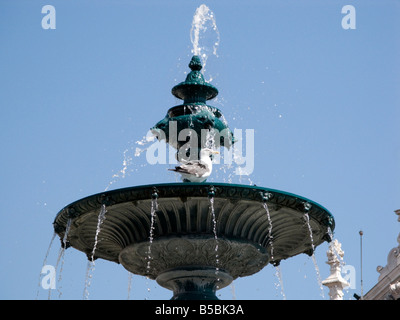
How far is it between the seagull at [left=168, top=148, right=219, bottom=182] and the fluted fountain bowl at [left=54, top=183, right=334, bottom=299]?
1.11 m

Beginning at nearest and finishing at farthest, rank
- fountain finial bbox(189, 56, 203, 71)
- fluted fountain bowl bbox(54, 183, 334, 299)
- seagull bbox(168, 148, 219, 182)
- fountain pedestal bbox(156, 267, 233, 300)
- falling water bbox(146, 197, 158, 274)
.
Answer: fluted fountain bowl bbox(54, 183, 334, 299) < falling water bbox(146, 197, 158, 274) < fountain pedestal bbox(156, 267, 233, 300) < seagull bbox(168, 148, 219, 182) < fountain finial bbox(189, 56, 203, 71)

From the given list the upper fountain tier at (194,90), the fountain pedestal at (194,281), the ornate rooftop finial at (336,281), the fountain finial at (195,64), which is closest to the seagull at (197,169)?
the fountain pedestal at (194,281)

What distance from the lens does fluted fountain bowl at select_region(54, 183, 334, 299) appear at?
16547 millimetres

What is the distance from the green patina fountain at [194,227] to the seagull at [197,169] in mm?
768

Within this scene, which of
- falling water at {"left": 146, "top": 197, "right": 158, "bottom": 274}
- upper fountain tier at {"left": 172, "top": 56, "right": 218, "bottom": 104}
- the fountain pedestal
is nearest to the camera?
falling water at {"left": 146, "top": 197, "right": 158, "bottom": 274}

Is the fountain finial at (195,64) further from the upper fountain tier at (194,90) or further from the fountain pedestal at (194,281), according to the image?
the fountain pedestal at (194,281)

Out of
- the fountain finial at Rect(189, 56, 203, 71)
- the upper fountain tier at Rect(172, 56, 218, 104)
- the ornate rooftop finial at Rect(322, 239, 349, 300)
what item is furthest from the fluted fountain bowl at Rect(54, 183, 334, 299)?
the ornate rooftop finial at Rect(322, 239, 349, 300)

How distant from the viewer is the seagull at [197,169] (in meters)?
17.7

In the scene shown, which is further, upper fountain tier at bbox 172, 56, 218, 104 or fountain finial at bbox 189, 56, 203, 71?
fountain finial at bbox 189, 56, 203, 71

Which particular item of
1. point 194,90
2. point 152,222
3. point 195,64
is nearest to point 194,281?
point 152,222

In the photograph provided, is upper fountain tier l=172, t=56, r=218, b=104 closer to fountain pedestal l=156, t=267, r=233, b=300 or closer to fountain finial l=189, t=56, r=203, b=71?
fountain finial l=189, t=56, r=203, b=71
